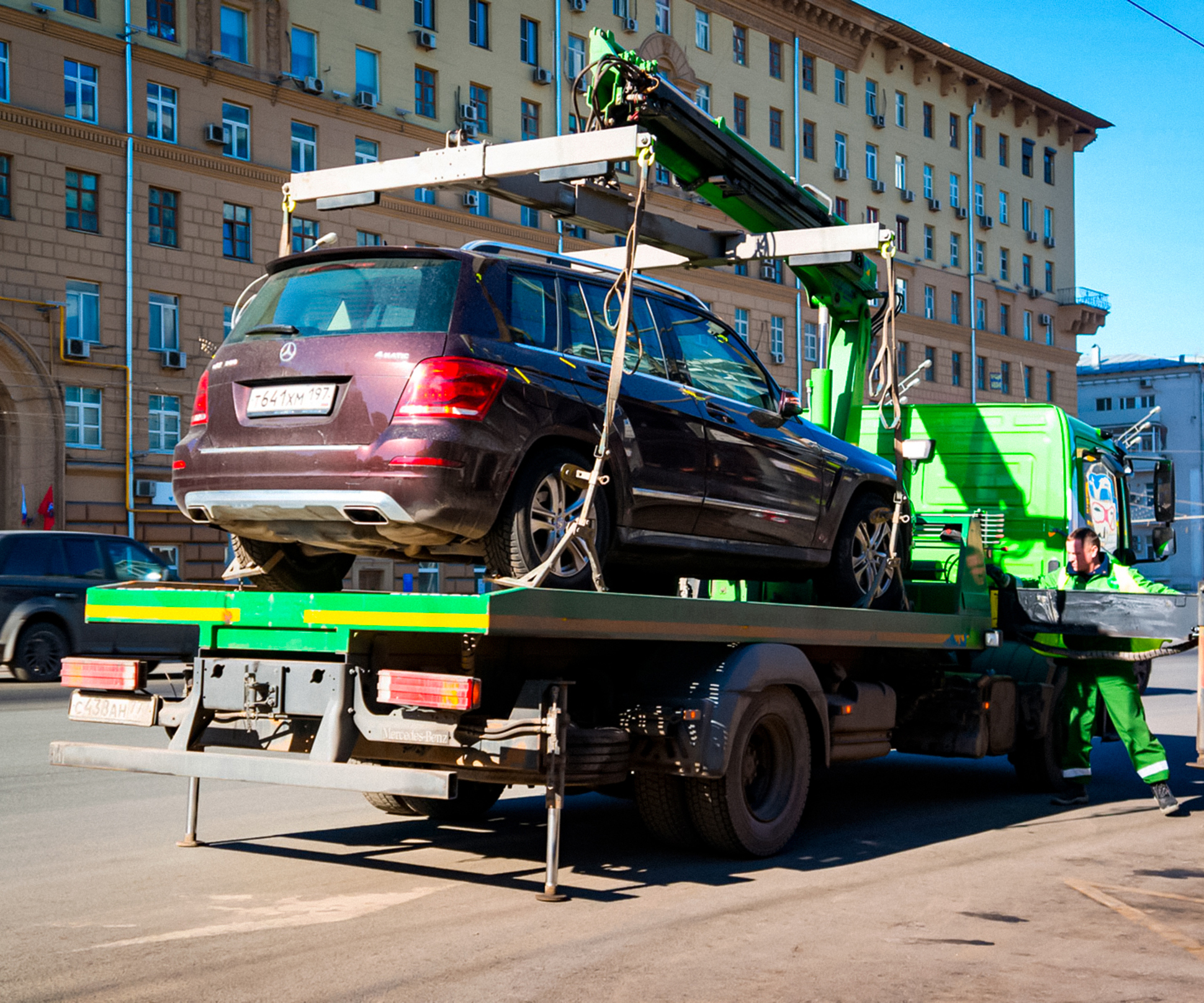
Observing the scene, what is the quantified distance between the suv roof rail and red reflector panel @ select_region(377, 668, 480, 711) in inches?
78.5

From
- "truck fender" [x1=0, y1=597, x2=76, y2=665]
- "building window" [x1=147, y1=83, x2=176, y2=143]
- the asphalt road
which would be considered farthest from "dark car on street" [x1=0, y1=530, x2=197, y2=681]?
"building window" [x1=147, y1=83, x2=176, y2=143]

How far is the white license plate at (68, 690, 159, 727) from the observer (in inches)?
265

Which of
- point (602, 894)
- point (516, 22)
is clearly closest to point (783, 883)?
point (602, 894)

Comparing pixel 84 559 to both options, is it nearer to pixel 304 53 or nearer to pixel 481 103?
pixel 304 53

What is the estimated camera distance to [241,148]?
1375 inches

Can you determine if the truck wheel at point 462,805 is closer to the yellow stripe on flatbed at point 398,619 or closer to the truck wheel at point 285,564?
the truck wheel at point 285,564

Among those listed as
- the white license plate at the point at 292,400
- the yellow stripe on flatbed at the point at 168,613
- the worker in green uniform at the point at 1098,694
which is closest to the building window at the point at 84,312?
the worker in green uniform at the point at 1098,694

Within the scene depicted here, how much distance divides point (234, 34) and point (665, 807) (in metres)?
31.9

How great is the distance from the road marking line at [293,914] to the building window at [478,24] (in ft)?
120

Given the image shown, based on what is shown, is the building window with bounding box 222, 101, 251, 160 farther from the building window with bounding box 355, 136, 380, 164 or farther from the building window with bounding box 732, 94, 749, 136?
the building window with bounding box 732, 94, 749, 136

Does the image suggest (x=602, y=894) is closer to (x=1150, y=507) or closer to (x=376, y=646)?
(x=376, y=646)

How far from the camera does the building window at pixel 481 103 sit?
40.0 metres

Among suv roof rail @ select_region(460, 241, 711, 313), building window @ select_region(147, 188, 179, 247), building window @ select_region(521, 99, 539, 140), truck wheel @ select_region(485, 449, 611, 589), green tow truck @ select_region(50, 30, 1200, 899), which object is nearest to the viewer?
green tow truck @ select_region(50, 30, 1200, 899)

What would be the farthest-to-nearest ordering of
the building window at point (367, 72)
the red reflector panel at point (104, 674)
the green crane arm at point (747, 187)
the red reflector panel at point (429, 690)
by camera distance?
the building window at point (367, 72)
the green crane arm at point (747, 187)
the red reflector panel at point (104, 674)
the red reflector panel at point (429, 690)
